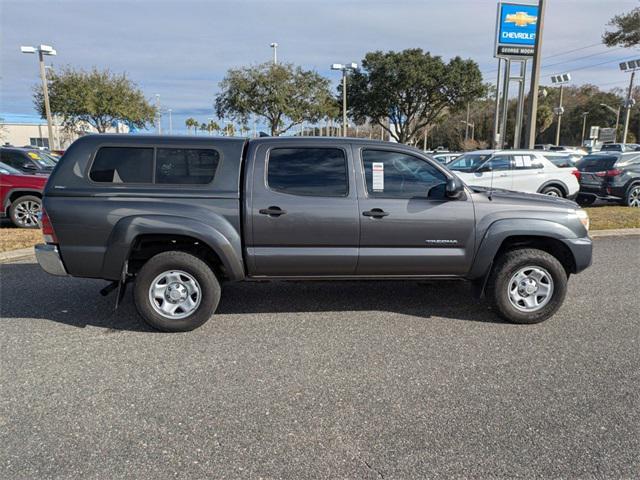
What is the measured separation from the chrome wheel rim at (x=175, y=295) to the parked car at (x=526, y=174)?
349 inches

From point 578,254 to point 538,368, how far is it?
1.51 m

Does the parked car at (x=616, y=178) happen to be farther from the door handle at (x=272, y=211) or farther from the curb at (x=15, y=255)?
the curb at (x=15, y=255)

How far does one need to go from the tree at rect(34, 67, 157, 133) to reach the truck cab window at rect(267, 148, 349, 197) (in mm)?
29274

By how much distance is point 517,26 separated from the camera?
17.0 metres

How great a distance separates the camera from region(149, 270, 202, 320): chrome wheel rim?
13.8ft

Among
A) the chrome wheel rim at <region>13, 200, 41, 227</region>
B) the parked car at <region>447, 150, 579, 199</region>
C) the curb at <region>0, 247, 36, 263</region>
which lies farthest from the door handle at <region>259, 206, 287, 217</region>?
the parked car at <region>447, 150, 579, 199</region>

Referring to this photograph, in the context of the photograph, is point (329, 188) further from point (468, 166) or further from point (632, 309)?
point (468, 166)

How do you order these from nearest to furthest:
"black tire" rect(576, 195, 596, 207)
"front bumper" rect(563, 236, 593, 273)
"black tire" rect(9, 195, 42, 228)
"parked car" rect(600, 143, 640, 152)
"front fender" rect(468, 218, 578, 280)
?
"front fender" rect(468, 218, 578, 280) < "front bumper" rect(563, 236, 593, 273) < "black tire" rect(9, 195, 42, 228) < "black tire" rect(576, 195, 596, 207) < "parked car" rect(600, 143, 640, 152)

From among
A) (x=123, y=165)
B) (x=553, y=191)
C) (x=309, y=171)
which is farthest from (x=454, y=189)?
(x=553, y=191)

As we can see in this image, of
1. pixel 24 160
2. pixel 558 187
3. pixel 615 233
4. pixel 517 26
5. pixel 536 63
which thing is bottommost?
pixel 615 233

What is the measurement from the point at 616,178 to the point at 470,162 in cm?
372

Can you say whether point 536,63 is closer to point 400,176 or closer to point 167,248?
point 400,176

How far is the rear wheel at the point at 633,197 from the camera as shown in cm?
1197

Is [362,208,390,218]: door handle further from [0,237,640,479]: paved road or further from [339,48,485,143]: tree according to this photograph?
[339,48,485,143]: tree
